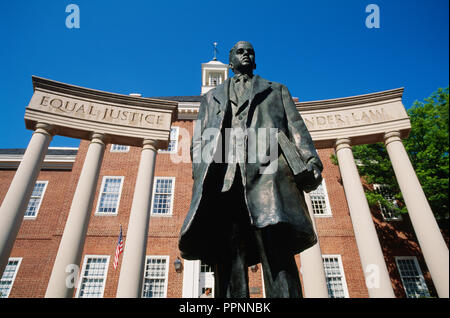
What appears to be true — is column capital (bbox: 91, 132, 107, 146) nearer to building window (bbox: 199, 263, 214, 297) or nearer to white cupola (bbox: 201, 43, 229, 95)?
building window (bbox: 199, 263, 214, 297)

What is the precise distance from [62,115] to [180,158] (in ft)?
40.1

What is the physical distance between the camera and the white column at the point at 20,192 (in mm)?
10906

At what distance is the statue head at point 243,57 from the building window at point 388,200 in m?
22.7

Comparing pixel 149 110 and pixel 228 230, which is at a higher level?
pixel 149 110

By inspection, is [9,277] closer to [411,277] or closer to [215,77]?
[411,277]

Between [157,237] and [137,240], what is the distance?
9.59 m

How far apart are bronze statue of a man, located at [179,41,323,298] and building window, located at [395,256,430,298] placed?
2358 centimetres

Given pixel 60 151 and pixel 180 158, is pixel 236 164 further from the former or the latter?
pixel 60 151

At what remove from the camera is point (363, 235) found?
12.5 metres

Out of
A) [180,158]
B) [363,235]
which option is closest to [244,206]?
[363,235]

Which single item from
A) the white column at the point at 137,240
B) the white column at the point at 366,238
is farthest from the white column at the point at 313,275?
the white column at the point at 137,240

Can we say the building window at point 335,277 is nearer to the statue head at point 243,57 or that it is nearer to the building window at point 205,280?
the building window at point 205,280

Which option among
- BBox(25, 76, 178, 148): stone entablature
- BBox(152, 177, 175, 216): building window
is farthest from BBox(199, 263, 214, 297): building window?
→ BBox(25, 76, 178, 148): stone entablature
